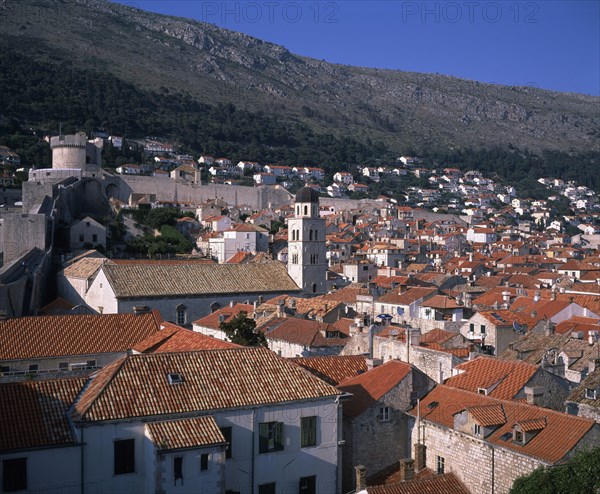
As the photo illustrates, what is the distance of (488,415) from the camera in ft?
58.1

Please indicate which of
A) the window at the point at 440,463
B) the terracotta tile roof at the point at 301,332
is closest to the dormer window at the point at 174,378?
the window at the point at 440,463

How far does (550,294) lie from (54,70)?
5417 inches

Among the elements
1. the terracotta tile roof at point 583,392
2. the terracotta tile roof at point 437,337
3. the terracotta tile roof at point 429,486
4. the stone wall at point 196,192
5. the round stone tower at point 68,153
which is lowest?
the terracotta tile roof at point 429,486

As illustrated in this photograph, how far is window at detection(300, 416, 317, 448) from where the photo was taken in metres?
18.0

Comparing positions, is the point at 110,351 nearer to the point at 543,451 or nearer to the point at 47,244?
the point at 543,451

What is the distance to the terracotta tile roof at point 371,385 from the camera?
19531mm

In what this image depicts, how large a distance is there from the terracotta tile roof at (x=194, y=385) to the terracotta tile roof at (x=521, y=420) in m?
3.15

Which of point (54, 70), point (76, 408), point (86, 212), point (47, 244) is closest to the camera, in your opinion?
point (76, 408)

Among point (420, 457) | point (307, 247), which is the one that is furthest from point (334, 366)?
point (307, 247)

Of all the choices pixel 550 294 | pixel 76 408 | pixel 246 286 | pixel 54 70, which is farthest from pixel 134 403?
pixel 54 70

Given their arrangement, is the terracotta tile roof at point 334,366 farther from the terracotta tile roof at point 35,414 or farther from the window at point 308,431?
the terracotta tile roof at point 35,414

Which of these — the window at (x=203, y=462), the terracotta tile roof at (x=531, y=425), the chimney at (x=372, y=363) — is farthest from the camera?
the chimney at (x=372, y=363)

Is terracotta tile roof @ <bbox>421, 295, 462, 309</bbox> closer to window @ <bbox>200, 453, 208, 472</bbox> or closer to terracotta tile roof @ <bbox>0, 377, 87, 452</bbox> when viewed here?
window @ <bbox>200, 453, 208, 472</bbox>

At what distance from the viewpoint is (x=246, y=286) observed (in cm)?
4569
